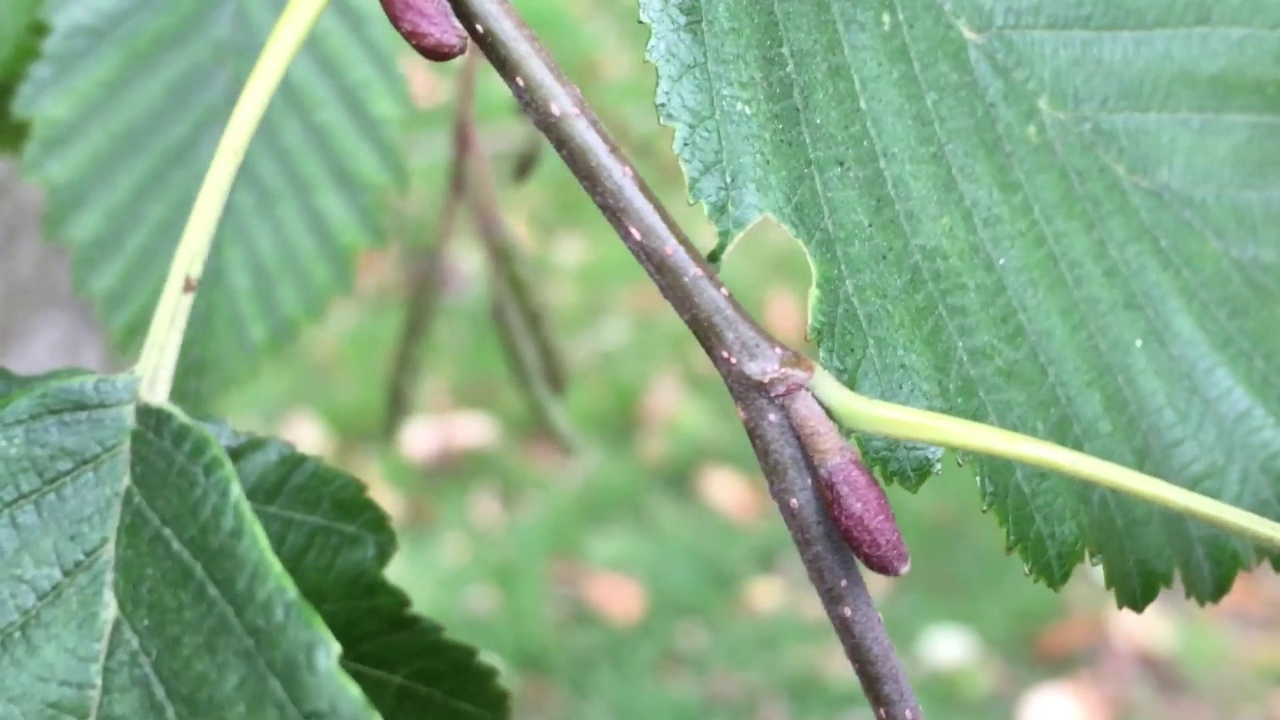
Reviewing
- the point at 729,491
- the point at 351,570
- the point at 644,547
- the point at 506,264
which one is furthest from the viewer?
the point at 729,491

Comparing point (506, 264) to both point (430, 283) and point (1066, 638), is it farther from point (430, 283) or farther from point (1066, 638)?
point (1066, 638)

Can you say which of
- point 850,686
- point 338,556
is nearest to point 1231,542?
point 338,556

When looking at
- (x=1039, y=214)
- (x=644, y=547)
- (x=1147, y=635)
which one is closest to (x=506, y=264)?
(x=1039, y=214)

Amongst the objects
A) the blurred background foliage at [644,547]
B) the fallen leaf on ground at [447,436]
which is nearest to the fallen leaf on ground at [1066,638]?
the blurred background foliage at [644,547]

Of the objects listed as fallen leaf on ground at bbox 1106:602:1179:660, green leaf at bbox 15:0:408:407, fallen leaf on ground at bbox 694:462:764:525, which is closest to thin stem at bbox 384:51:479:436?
green leaf at bbox 15:0:408:407

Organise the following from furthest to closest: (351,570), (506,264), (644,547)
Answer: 1. (644,547)
2. (506,264)
3. (351,570)

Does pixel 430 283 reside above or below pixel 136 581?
above

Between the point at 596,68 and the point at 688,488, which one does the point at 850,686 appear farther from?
the point at 596,68
